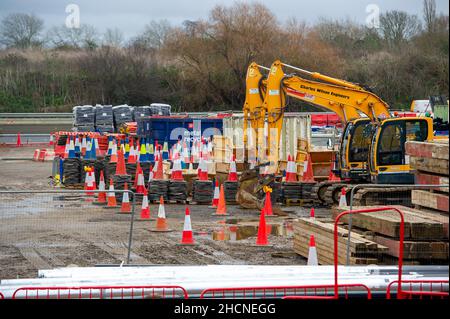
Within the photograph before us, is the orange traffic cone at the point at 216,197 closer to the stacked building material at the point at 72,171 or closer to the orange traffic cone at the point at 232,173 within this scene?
the orange traffic cone at the point at 232,173

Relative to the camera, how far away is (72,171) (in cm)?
2592

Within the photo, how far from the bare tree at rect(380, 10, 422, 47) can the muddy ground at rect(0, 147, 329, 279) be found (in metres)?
49.1

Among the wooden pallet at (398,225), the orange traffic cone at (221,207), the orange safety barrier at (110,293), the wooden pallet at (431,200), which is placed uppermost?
the wooden pallet at (431,200)

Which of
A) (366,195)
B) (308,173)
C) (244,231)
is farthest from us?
(308,173)

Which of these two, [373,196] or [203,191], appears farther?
[203,191]

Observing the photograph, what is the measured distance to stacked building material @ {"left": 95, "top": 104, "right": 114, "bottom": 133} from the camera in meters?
45.5

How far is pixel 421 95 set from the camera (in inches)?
2130

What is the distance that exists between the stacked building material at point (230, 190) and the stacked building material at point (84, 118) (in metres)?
23.6

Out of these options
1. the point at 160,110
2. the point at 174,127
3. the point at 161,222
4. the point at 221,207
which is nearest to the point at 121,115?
the point at 160,110

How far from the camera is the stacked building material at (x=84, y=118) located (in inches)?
1770

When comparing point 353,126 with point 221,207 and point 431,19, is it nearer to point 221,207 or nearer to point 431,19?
point 221,207

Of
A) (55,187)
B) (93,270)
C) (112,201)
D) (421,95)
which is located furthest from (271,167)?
(421,95)

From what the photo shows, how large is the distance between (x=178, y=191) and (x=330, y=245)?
32.1 feet

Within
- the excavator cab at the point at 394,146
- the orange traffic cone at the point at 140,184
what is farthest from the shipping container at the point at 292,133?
the excavator cab at the point at 394,146
